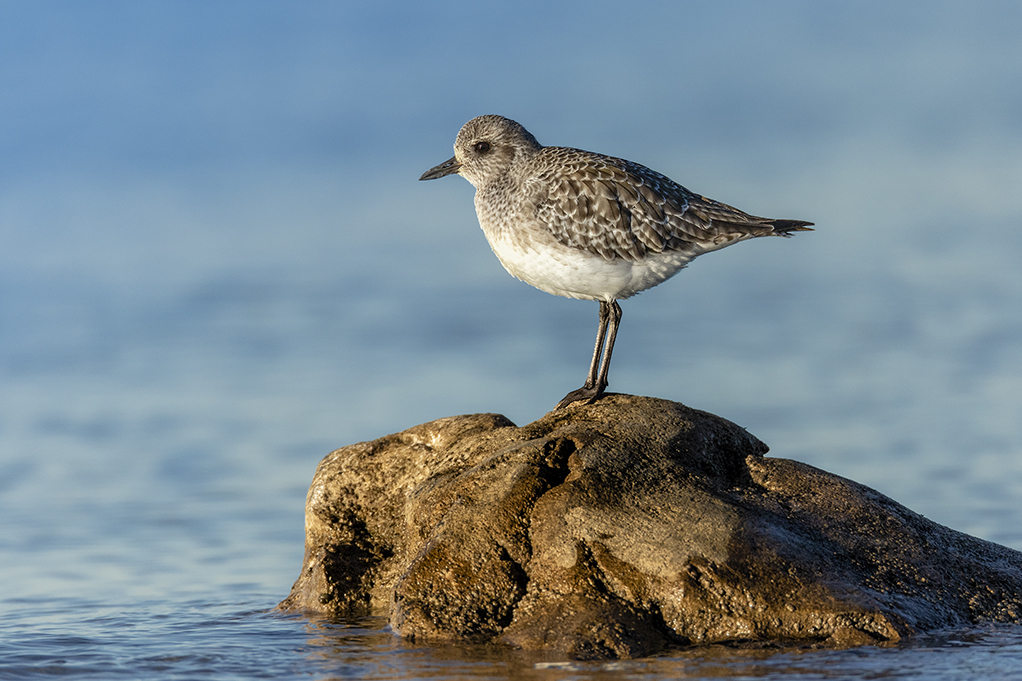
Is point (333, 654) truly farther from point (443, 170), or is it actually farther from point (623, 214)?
point (443, 170)

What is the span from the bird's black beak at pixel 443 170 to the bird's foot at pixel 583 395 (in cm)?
294

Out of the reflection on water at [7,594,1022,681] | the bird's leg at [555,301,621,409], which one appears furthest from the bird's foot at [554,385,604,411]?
the reflection on water at [7,594,1022,681]

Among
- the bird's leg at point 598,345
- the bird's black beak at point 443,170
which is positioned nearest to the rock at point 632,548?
the bird's leg at point 598,345

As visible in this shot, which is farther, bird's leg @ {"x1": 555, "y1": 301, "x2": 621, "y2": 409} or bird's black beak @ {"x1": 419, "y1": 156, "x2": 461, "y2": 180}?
bird's black beak @ {"x1": 419, "y1": 156, "x2": 461, "y2": 180}

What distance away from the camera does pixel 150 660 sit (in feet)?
24.6

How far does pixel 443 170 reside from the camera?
11.0 m

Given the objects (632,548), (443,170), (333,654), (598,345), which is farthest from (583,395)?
(333,654)

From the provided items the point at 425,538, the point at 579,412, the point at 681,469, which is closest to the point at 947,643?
the point at 681,469

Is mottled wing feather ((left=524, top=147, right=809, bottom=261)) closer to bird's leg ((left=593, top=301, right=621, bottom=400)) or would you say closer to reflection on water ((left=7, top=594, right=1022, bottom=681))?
bird's leg ((left=593, top=301, right=621, bottom=400))

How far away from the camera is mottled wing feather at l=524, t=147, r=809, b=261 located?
9.52m

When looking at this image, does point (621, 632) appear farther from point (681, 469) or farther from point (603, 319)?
point (603, 319)

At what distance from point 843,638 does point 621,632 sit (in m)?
1.48

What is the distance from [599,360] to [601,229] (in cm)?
136

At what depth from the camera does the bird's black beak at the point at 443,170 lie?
432 inches
